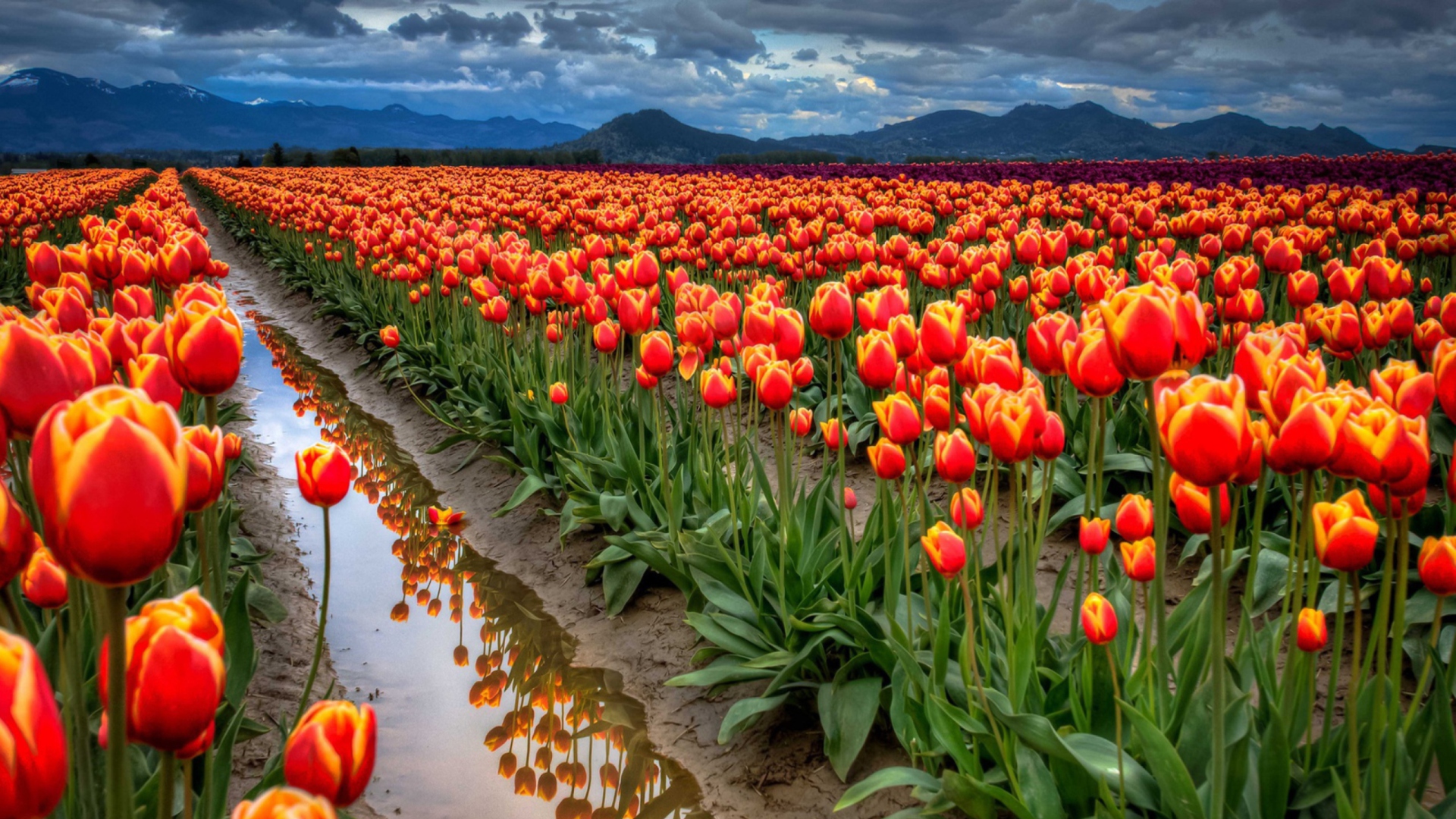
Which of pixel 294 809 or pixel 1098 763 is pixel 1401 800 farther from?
pixel 294 809

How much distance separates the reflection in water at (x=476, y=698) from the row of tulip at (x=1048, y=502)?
47cm

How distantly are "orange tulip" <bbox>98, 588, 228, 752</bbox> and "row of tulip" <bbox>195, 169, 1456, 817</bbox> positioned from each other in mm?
1501

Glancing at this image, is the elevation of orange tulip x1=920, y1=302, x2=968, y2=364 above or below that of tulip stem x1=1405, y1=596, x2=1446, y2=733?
above

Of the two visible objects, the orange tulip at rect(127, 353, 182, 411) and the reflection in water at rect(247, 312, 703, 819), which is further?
the reflection in water at rect(247, 312, 703, 819)

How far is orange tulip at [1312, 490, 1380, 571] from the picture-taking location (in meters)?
1.90

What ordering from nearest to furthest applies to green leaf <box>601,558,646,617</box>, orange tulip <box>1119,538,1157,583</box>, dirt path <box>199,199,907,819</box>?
orange tulip <box>1119,538,1157,583</box> → dirt path <box>199,199,907,819</box> → green leaf <box>601,558,646,617</box>

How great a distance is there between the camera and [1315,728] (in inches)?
140

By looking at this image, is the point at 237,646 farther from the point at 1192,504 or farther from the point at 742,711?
the point at 1192,504

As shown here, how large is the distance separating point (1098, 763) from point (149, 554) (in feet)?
7.64

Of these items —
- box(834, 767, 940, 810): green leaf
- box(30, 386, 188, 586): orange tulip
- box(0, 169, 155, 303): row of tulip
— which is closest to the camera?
box(30, 386, 188, 586): orange tulip

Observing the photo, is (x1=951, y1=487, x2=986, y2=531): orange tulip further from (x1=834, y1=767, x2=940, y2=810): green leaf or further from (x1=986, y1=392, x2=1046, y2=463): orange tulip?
(x1=834, y1=767, x2=940, y2=810): green leaf

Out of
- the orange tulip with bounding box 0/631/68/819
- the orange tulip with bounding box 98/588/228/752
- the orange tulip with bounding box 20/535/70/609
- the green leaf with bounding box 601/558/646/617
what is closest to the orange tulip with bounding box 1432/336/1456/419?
the orange tulip with bounding box 98/588/228/752

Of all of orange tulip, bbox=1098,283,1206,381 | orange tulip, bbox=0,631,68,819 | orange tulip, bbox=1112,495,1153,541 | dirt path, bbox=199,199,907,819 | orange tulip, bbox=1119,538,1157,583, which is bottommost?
dirt path, bbox=199,199,907,819

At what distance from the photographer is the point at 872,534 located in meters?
3.77
